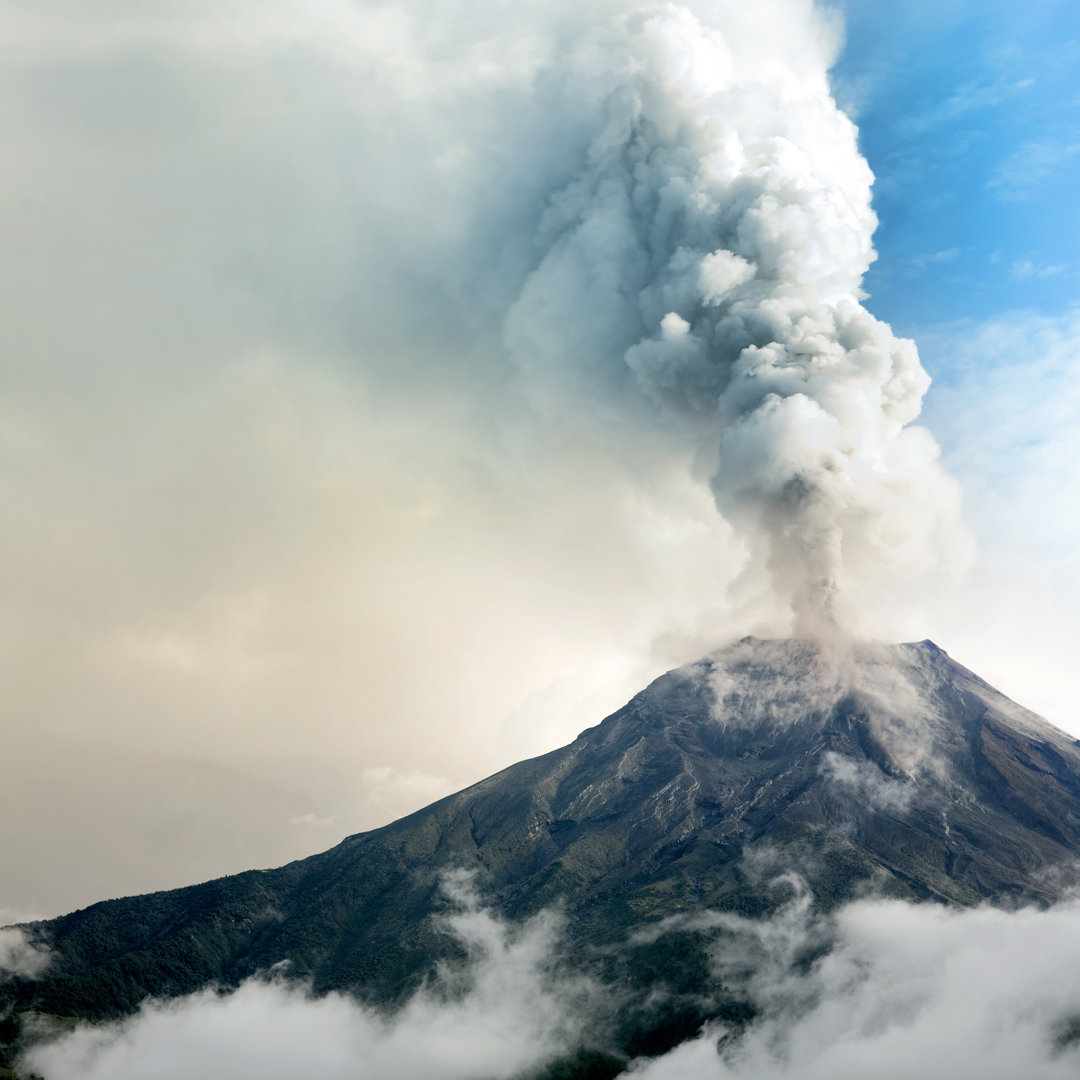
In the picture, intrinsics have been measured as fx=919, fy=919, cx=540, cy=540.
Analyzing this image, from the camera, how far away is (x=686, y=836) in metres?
116

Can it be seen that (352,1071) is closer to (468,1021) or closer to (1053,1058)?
(468,1021)

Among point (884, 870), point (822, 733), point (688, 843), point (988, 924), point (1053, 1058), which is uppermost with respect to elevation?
point (822, 733)

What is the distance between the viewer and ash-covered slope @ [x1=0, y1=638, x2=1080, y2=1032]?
10388cm

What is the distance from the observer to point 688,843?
115000 mm

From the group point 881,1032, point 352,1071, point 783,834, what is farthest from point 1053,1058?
point 352,1071

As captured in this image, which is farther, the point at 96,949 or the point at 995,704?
the point at 995,704

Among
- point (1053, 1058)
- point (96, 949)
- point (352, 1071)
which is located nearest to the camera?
point (1053, 1058)

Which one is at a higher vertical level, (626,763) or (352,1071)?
(626,763)

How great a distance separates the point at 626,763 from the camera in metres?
131

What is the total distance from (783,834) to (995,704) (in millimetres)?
44353

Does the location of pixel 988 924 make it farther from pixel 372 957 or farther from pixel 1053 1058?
pixel 372 957

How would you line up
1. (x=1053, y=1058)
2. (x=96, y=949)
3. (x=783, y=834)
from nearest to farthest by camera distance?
(x=1053, y=1058) < (x=783, y=834) < (x=96, y=949)

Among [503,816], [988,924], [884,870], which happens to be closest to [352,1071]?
[503,816]

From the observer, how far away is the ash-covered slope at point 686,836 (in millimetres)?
103875
